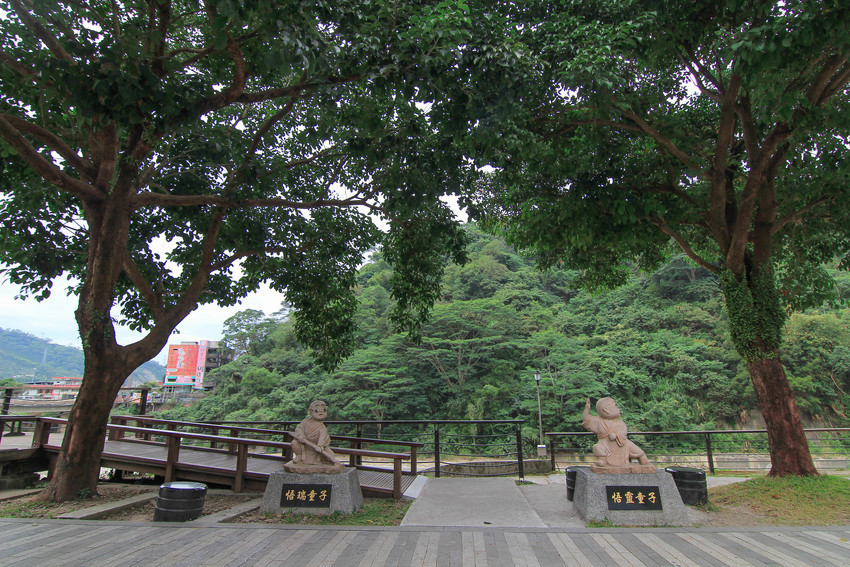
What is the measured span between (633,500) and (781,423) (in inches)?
135

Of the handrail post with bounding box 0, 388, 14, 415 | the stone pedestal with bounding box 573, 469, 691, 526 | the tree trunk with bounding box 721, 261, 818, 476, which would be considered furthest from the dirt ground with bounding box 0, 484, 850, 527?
the handrail post with bounding box 0, 388, 14, 415

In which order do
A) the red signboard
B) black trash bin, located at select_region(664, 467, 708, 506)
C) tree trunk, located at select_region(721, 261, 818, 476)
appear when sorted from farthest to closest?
the red signboard, tree trunk, located at select_region(721, 261, 818, 476), black trash bin, located at select_region(664, 467, 708, 506)

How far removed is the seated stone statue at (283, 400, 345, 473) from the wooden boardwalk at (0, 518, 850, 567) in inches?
30.1

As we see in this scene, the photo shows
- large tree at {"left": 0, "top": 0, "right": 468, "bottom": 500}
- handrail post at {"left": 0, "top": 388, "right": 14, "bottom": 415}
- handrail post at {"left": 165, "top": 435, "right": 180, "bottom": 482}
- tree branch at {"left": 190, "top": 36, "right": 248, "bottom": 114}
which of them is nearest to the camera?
large tree at {"left": 0, "top": 0, "right": 468, "bottom": 500}

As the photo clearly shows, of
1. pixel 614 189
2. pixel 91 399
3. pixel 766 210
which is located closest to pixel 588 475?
pixel 614 189

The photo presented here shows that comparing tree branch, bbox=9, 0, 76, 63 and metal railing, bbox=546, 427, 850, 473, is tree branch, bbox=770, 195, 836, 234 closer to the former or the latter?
metal railing, bbox=546, 427, 850, 473

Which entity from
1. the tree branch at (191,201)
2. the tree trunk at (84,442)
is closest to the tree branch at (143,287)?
the tree branch at (191,201)

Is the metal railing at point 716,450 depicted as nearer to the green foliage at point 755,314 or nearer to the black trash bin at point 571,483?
the black trash bin at point 571,483

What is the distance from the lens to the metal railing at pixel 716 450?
9523 mm

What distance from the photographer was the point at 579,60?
526 cm

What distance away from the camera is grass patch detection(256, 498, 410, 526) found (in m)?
5.27

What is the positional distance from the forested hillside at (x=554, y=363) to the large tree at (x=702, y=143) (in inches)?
499

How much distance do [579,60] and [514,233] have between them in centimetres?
447

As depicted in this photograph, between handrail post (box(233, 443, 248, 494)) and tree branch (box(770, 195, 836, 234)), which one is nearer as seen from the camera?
handrail post (box(233, 443, 248, 494))
